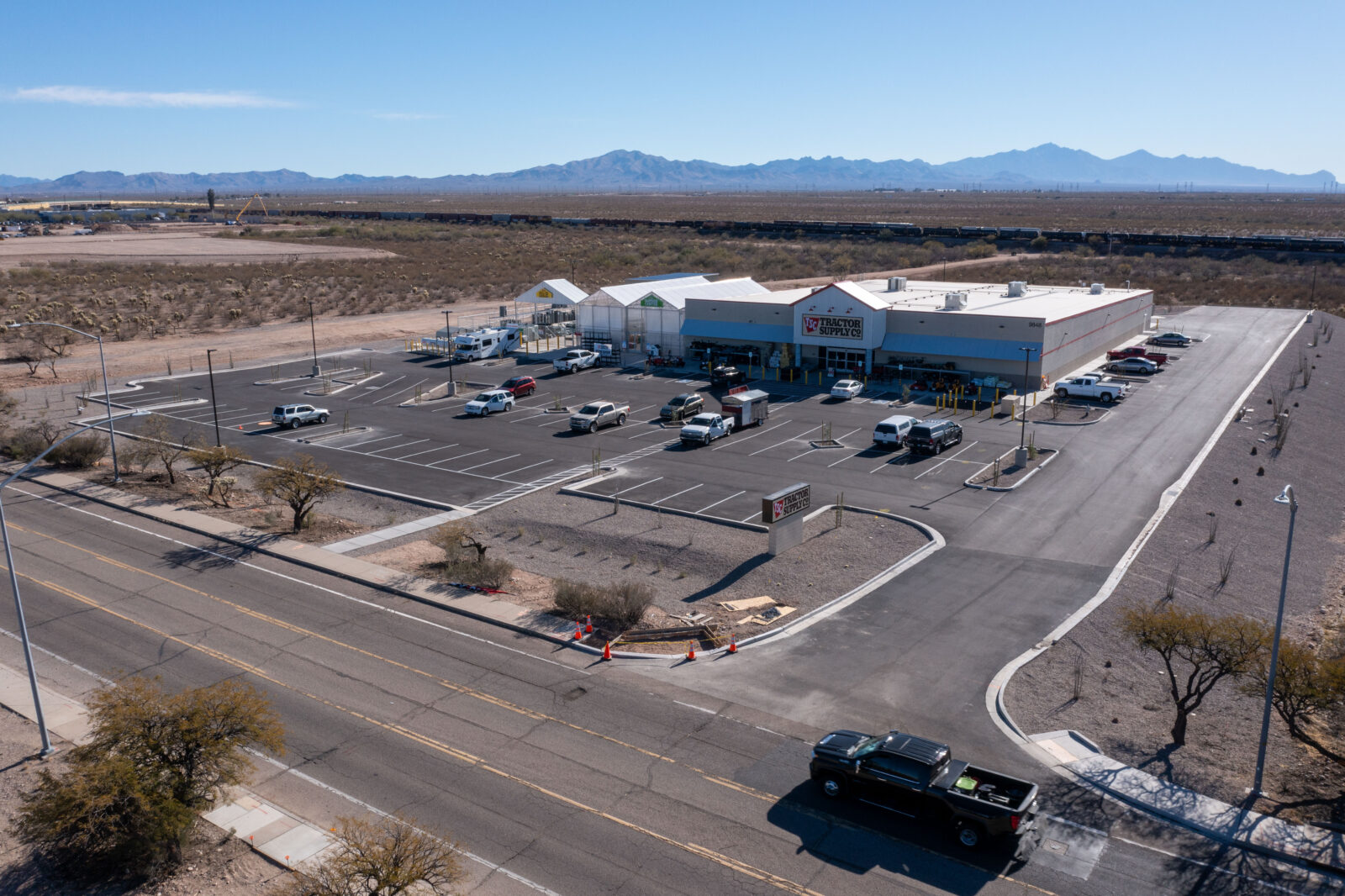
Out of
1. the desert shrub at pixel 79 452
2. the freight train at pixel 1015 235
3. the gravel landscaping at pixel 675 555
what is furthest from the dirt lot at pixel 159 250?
the gravel landscaping at pixel 675 555

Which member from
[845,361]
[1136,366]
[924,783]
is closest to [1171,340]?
[1136,366]

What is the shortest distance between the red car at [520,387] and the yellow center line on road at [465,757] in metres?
31.9

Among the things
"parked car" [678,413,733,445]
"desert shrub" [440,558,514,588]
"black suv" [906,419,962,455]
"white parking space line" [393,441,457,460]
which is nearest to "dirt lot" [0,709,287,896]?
"desert shrub" [440,558,514,588]

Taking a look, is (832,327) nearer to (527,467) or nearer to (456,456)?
(527,467)

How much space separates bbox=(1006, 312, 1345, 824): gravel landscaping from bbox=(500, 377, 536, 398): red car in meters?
37.5

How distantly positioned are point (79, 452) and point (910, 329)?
47674mm

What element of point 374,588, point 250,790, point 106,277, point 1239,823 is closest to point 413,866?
point 250,790

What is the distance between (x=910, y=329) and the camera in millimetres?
61812

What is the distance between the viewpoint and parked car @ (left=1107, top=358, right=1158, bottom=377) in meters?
63.4

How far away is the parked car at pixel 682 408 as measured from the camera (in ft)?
171

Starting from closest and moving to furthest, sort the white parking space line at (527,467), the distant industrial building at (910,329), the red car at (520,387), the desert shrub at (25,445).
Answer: the white parking space line at (527,467) → the desert shrub at (25,445) → the distant industrial building at (910,329) → the red car at (520,387)

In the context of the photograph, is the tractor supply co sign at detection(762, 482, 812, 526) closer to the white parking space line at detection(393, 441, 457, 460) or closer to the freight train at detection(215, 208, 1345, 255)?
the white parking space line at detection(393, 441, 457, 460)

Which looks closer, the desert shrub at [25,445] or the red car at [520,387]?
the desert shrub at [25,445]

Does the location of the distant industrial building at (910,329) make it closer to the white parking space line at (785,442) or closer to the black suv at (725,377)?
the black suv at (725,377)
